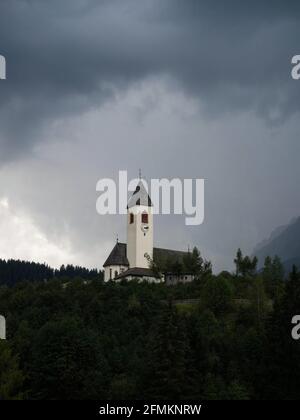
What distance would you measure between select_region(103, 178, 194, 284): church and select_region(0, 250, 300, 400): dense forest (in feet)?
36.3

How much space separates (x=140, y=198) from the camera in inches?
4336

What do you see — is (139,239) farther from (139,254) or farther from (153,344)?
(153,344)

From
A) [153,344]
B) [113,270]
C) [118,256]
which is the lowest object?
[153,344]

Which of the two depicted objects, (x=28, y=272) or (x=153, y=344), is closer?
(x=153, y=344)

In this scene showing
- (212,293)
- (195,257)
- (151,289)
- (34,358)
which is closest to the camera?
(34,358)

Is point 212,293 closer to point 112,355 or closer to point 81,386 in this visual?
point 112,355

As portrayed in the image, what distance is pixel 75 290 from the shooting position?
9200 cm

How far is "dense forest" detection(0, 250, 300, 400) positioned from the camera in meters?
59.5

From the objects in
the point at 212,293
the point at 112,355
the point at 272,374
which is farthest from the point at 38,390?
the point at 212,293

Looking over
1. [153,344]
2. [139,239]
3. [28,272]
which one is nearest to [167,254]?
[139,239]

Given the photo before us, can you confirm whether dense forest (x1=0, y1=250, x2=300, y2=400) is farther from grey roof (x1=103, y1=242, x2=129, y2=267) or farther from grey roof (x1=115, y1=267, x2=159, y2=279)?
grey roof (x1=103, y1=242, x2=129, y2=267)

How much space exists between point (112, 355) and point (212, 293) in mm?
15610

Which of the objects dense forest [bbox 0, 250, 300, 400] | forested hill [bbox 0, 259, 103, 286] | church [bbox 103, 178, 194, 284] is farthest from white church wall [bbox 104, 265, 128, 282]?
forested hill [bbox 0, 259, 103, 286]

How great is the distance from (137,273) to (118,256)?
4.59 m
